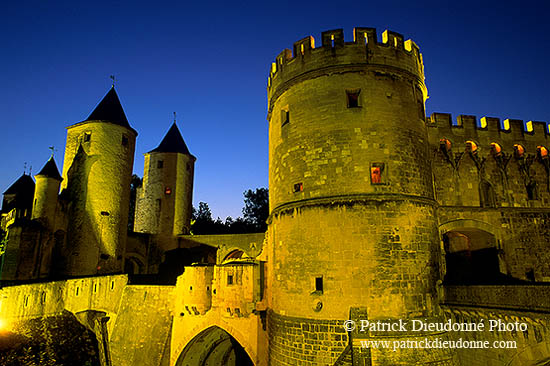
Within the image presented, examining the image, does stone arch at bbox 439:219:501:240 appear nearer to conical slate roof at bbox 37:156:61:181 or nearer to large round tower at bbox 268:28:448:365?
large round tower at bbox 268:28:448:365

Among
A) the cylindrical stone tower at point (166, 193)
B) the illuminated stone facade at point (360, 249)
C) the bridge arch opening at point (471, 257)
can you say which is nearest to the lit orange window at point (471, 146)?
the illuminated stone facade at point (360, 249)

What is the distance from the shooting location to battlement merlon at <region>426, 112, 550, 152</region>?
13.3 meters

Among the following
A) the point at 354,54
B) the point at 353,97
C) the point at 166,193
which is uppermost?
Answer: the point at 354,54

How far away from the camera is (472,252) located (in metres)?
13.1

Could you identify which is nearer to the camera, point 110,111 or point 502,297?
point 502,297

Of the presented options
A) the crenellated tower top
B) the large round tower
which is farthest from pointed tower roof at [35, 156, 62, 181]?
the crenellated tower top

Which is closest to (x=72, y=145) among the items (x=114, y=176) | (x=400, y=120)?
(x=114, y=176)

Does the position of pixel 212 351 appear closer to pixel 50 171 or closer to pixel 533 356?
pixel 533 356

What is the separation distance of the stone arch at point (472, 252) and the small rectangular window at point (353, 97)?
5.17m

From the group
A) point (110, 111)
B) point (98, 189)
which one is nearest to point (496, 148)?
Result: point (98, 189)

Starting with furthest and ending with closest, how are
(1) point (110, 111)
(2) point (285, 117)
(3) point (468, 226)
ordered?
(1) point (110, 111)
(3) point (468, 226)
(2) point (285, 117)

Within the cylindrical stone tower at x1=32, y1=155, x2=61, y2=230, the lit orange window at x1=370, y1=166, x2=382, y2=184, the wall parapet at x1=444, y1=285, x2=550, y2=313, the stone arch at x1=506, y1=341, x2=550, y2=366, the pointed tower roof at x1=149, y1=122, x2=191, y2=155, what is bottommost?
the stone arch at x1=506, y1=341, x2=550, y2=366

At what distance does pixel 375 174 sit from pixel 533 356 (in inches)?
217

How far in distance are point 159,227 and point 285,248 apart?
18259 mm
